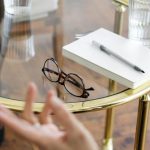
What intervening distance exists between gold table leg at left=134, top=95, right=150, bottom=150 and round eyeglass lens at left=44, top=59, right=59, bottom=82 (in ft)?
0.69

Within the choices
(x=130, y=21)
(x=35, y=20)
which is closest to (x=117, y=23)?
(x=130, y=21)

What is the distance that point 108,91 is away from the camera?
958 millimetres

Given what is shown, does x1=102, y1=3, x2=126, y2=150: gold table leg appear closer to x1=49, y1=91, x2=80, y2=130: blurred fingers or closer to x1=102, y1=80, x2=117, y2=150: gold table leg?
x1=102, y1=80, x2=117, y2=150: gold table leg

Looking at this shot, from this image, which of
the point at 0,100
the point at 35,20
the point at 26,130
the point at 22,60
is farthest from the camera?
the point at 35,20

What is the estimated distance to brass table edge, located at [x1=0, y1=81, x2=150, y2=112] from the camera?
910mm

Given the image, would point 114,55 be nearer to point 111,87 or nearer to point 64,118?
point 111,87

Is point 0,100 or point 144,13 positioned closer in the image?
point 0,100

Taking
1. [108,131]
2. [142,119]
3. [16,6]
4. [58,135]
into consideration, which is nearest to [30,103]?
[58,135]

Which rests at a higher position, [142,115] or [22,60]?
[22,60]

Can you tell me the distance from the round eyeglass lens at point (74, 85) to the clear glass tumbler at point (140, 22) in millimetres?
198

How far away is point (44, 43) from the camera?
3.68 ft

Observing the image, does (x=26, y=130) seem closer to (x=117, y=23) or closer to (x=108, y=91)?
(x=108, y=91)

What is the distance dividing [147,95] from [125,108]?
68cm

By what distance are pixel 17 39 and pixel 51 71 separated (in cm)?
17
